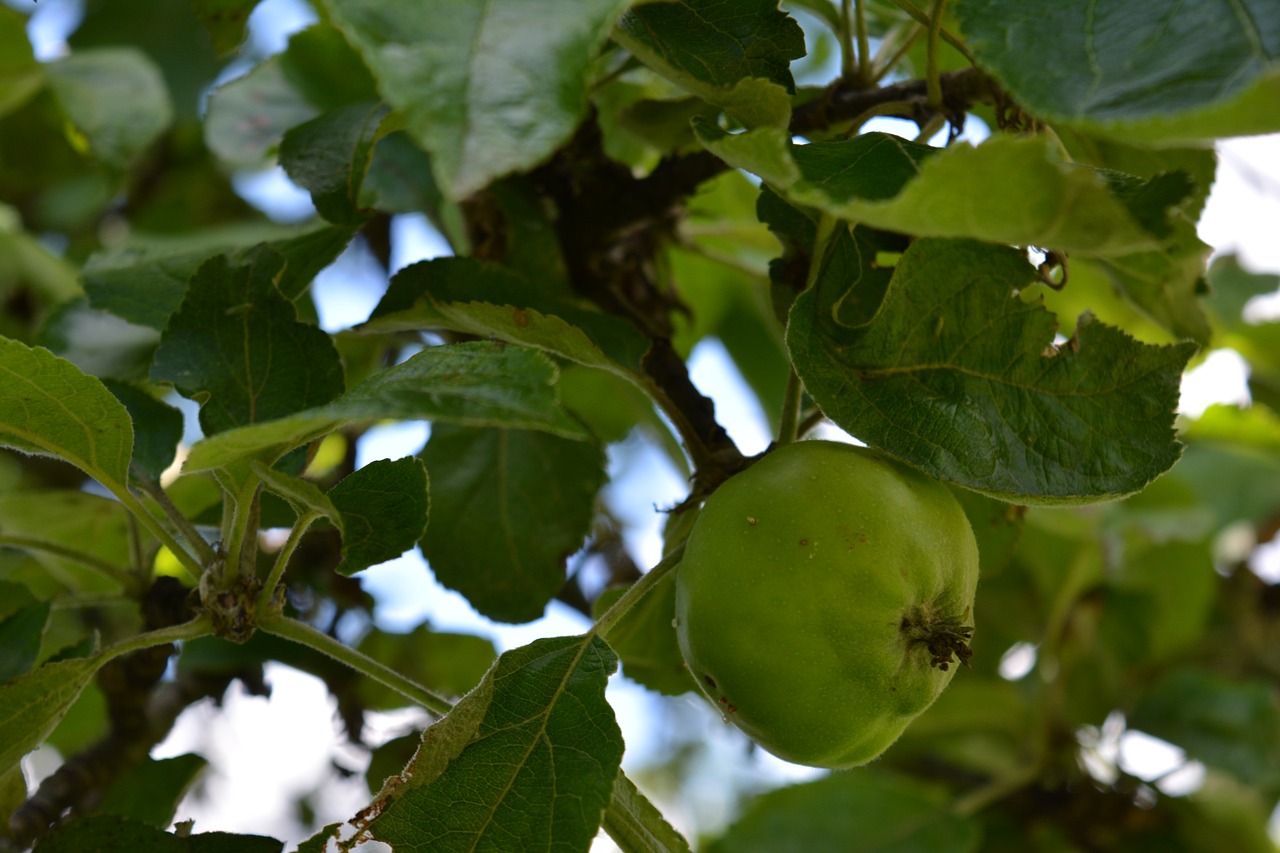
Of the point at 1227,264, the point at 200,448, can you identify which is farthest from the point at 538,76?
the point at 1227,264

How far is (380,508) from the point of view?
0.67m

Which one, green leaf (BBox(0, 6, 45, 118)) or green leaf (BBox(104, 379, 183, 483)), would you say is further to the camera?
green leaf (BBox(0, 6, 45, 118))

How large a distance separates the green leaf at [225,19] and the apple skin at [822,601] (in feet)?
1.59

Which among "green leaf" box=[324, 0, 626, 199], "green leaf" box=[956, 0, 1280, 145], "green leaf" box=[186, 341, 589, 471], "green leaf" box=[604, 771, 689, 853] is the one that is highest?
"green leaf" box=[324, 0, 626, 199]

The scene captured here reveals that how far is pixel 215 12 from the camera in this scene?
0.80 meters

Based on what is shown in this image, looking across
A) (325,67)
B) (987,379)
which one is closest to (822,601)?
(987,379)

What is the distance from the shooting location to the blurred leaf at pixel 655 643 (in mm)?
888

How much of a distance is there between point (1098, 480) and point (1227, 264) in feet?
4.56

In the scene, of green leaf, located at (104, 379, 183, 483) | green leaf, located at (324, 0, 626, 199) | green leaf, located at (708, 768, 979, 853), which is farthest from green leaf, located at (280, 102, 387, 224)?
green leaf, located at (708, 768, 979, 853)

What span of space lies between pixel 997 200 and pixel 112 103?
3.41ft

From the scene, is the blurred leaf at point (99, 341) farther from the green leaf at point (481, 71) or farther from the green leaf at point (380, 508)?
the green leaf at point (481, 71)

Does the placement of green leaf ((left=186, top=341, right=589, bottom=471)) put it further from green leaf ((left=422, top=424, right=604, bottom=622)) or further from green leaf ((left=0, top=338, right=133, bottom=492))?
green leaf ((left=422, top=424, right=604, bottom=622))

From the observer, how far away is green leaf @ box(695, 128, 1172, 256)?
46cm

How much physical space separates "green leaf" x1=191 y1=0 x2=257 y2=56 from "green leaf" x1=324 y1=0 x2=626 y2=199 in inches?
15.8
